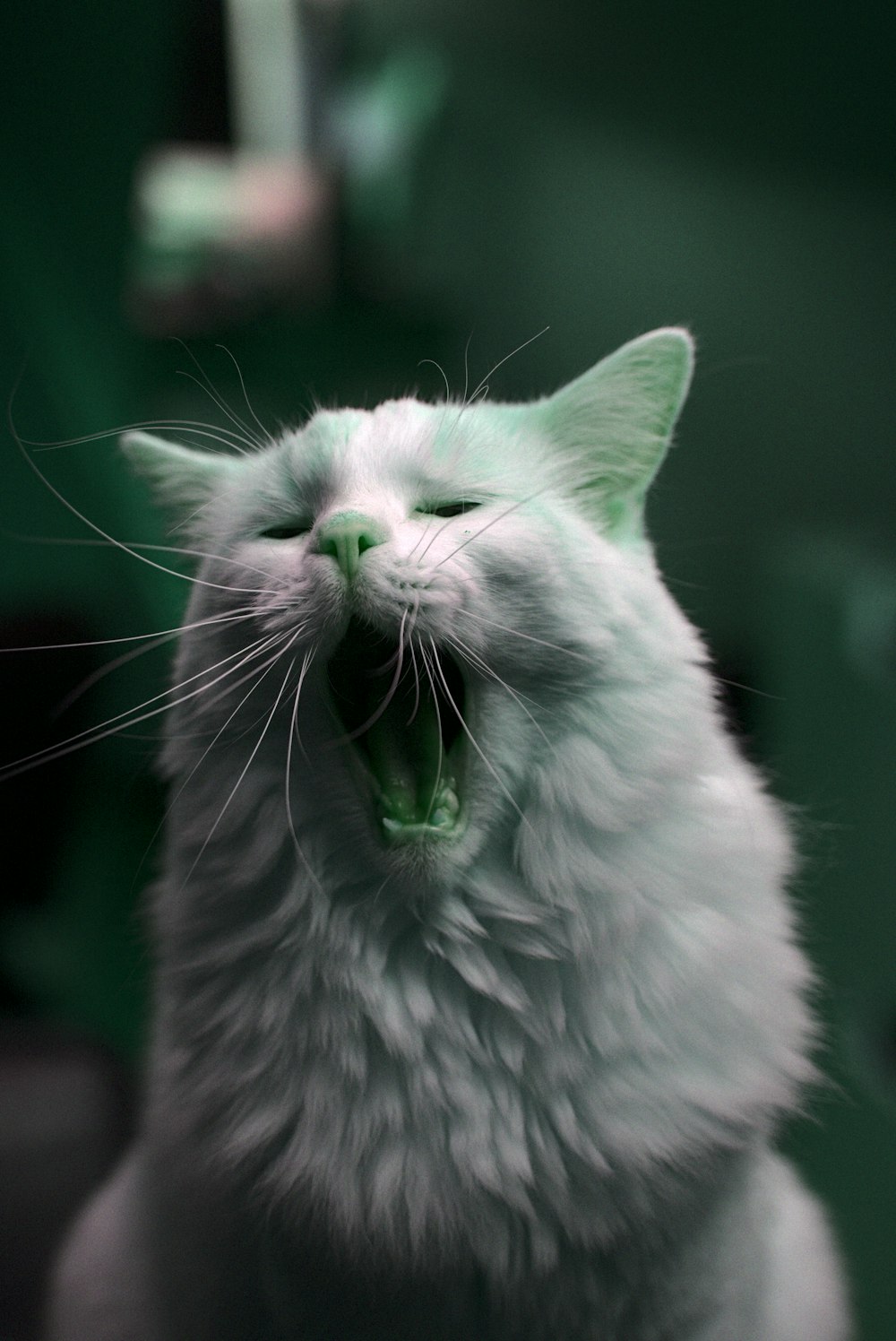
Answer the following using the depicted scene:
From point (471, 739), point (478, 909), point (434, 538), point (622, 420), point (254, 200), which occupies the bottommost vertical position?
point (478, 909)

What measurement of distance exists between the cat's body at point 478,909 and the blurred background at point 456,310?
0.09 metres

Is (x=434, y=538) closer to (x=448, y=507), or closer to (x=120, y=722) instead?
(x=448, y=507)

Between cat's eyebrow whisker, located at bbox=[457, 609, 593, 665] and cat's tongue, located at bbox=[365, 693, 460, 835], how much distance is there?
62 millimetres

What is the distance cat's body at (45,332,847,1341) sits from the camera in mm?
567

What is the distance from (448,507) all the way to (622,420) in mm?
131

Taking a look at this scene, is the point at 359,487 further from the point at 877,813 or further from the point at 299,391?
the point at 877,813

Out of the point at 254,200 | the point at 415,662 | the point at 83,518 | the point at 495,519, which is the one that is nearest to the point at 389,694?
the point at 415,662

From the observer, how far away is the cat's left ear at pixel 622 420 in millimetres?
591

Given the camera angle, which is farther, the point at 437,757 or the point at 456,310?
the point at 456,310

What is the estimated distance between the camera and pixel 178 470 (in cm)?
67

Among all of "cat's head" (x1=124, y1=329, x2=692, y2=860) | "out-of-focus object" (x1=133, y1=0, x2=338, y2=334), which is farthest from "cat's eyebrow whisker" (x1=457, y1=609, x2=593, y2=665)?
"out-of-focus object" (x1=133, y1=0, x2=338, y2=334)

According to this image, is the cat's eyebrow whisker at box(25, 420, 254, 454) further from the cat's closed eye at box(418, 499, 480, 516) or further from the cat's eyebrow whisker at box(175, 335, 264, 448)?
the cat's closed eye at box(418, 499, 480, 516)

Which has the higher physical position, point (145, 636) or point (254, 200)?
point (254, 200)

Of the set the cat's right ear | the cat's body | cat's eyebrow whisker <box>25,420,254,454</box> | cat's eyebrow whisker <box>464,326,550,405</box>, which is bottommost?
the cat's body
